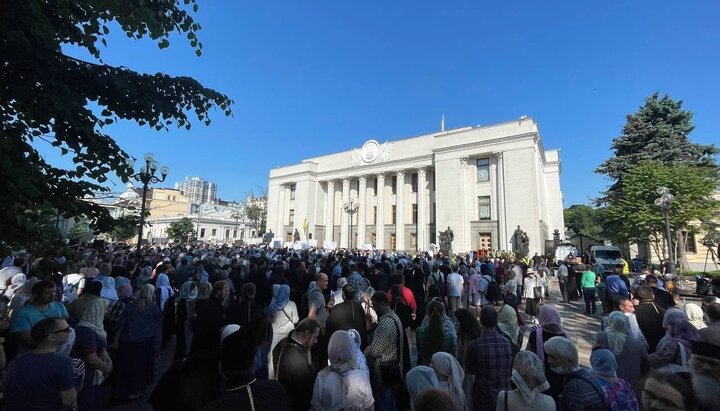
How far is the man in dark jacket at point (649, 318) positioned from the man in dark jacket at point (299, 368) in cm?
477

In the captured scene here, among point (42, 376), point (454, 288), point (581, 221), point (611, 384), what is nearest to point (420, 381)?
point (611, 384)

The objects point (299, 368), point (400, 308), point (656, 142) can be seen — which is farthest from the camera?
point (656, 142)

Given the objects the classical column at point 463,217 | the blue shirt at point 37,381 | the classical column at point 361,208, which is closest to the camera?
the blue shirt at point 37,381

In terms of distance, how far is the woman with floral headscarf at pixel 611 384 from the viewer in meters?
2.58

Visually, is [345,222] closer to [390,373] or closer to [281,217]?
[281,217]

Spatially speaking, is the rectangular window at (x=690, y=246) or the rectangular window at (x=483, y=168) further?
the rectangular window at (x=483, y=168)

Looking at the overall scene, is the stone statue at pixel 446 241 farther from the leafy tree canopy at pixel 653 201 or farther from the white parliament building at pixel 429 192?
the leafy tree canopy at pixel 653 201

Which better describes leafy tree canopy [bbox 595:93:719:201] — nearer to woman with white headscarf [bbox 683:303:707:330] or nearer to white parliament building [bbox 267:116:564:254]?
white parliament building [bbox 267:116:564:254]

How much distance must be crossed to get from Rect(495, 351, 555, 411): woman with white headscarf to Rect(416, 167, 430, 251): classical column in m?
37.6

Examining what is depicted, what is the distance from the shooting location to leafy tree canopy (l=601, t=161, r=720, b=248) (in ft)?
79.7

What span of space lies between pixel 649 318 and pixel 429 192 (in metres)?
37.3

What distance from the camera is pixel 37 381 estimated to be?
2453 millimetres

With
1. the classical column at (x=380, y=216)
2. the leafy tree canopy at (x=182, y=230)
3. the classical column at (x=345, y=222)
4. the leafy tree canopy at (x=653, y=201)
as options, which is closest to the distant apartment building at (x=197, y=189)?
the leafy tree canopy at (x=182, y=230)

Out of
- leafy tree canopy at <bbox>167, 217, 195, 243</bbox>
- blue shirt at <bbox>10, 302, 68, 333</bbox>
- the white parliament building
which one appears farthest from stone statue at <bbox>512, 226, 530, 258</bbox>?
leafy tree canopy at <bbox>167, 217, 195, 243</bbox>
